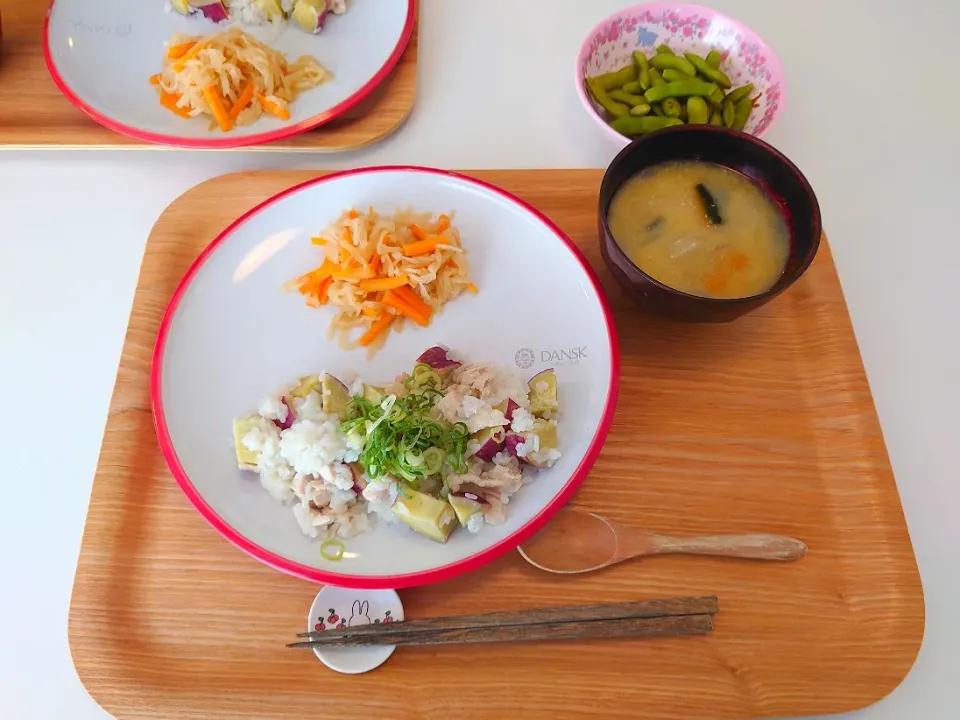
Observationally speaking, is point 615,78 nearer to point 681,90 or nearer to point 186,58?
point 681,90

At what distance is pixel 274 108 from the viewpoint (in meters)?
1.92

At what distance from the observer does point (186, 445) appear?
1.42 metres

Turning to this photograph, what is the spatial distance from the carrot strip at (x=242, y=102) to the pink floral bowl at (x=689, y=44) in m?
0.93

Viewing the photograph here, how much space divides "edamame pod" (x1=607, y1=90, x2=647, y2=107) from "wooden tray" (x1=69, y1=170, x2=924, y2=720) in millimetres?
730

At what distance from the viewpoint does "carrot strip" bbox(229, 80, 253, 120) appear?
191 cm

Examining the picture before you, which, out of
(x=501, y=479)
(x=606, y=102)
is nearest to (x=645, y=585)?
(x=501, y=479)

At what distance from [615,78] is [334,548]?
152 cm

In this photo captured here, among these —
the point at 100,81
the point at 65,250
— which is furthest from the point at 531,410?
the point at 100,81

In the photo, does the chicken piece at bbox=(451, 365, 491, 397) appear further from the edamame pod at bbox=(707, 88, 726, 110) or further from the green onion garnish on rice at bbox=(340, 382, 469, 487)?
the edamame pod at bbox=(707, 88, 726, 110)

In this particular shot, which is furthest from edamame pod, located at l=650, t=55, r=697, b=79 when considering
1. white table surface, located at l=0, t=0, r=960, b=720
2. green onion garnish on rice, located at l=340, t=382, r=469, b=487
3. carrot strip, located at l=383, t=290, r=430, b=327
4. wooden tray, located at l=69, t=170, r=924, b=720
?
green onion garnish on rice, located at l=340, t=382, r=469, b=487

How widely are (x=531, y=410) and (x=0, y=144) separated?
68.5 inches

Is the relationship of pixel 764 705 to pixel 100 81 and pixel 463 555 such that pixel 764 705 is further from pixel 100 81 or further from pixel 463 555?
pixel 100 81

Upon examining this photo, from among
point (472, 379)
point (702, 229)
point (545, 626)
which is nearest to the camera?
point (545, 626)

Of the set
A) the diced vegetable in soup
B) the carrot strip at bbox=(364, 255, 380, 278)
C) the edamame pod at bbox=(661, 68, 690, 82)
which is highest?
the edamame pod at bbox=(661, 68, 690, 82)
